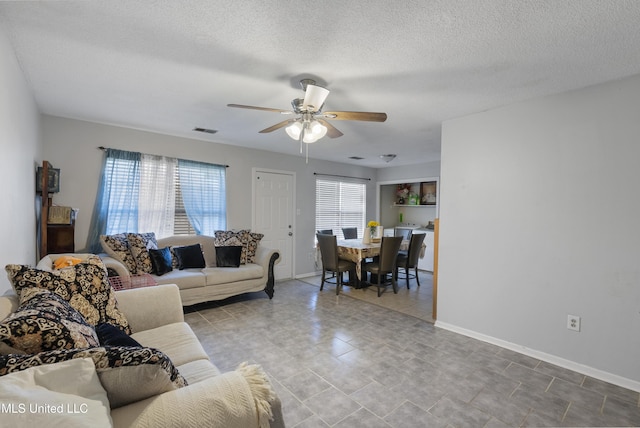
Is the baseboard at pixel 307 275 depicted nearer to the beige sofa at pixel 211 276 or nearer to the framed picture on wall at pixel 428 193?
the beige sofa at pixel 211 276

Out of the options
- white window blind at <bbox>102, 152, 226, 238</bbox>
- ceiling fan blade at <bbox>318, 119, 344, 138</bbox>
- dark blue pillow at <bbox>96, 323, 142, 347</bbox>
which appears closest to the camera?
dark blue pillow at <bbox>96, 323, 142, 347</bbox>

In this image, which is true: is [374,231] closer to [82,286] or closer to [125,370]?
[82,286]

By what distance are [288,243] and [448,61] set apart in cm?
417

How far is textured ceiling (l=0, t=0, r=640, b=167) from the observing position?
1563 mm

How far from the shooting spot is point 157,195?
162 inches

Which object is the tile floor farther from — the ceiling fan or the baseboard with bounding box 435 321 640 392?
the ceiling fan

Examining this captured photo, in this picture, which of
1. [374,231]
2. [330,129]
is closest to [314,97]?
[330,129]

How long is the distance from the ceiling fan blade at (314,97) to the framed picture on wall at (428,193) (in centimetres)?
519

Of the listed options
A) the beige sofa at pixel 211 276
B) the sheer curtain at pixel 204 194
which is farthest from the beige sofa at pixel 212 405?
the sheer curtain at pixel 204 194

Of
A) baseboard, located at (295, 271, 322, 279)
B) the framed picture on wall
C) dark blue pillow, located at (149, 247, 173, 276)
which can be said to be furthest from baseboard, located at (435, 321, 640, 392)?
the framed picture on wall

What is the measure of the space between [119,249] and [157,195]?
3.04ft

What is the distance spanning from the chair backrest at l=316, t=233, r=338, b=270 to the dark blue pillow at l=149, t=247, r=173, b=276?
85.5 inches

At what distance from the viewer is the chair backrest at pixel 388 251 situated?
438 centimetres

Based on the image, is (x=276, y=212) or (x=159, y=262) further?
(x=276, y=212)
